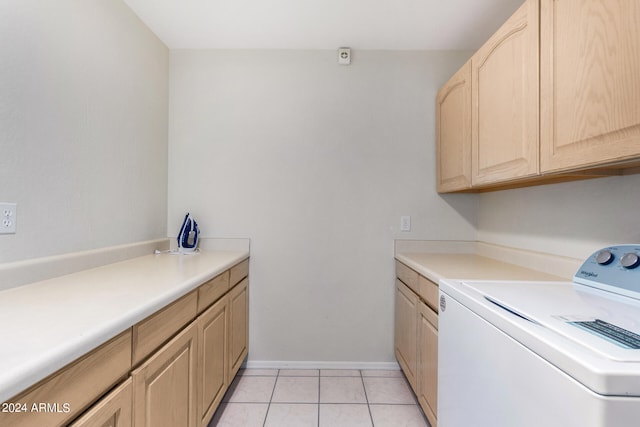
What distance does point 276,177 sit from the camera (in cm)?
229

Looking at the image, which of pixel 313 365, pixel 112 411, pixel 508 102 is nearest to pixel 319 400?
pixel 313 365

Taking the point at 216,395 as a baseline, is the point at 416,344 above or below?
above

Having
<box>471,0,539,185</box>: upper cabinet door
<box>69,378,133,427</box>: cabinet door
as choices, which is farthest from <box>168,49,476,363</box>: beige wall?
<box>69,378,133,427</box>: cabinet door

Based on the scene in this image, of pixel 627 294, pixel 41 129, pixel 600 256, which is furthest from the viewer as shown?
pixel 41 129

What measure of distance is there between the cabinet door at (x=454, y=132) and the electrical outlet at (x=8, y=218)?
6.76 ft

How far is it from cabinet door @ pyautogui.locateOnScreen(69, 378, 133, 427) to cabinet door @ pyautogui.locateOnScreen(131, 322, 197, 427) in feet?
0.11

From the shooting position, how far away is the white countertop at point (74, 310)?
59 centimetres

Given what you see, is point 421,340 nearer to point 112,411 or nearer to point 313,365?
point 313,365

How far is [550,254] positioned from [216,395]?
182cm

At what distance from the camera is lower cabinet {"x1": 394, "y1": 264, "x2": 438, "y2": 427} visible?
1.48m

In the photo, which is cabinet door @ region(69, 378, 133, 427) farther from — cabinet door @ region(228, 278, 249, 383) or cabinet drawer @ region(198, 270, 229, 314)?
cabinet door @ region(228, 278, 249, 383)

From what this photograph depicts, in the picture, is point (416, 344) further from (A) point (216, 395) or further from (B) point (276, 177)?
(B) point (276, 177)

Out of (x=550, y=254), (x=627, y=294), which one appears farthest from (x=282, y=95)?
(x=627, y=294)

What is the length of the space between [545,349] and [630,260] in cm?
65
